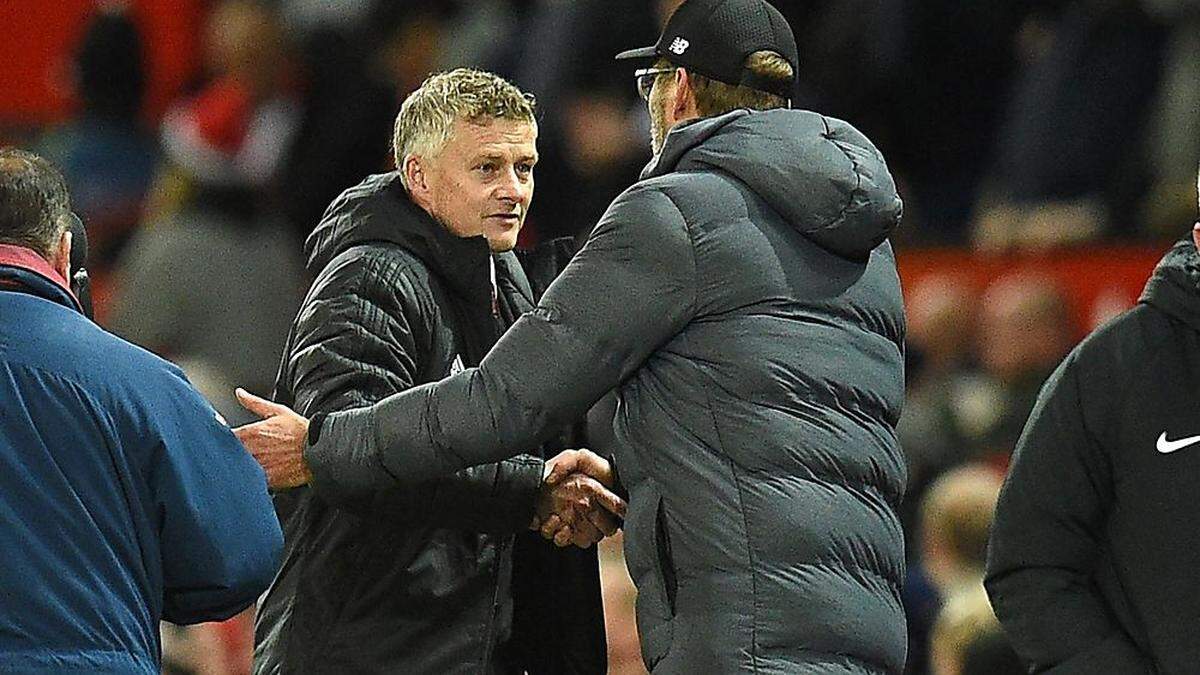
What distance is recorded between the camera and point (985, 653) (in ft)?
21.3

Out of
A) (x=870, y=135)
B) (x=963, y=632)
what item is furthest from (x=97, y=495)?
(x=870, y=135)

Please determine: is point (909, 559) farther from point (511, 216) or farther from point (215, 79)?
point (215, 79)

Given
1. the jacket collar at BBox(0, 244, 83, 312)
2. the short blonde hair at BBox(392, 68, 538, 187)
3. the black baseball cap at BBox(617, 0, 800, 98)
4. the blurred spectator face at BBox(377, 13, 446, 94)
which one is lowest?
the blurred spectator face at BBox(377, 13, 446, 94)

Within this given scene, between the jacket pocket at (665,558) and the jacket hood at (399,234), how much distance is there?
790mm

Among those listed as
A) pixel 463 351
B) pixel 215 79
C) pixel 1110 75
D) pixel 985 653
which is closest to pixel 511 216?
pixel 463 351

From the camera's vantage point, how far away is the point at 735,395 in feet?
13.8

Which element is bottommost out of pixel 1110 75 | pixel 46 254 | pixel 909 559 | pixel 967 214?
pixel 909 559

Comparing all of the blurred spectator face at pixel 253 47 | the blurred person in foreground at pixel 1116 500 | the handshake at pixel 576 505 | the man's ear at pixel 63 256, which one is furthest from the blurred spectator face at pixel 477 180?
the blurred spectator face at pixel 253 47

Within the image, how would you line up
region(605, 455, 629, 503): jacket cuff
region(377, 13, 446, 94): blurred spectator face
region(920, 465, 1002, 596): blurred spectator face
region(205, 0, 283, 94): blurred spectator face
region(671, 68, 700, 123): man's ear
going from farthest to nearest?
region(377, 13, 446, 94): blurred spectator face
region(205, 0, 283, 94): blurred spectator face
region(920, 465, 1002, 596): blurred spectator face
region(605, 455, 629, 503): jacket cuff
region(671, 68, 700, 123): man's ear

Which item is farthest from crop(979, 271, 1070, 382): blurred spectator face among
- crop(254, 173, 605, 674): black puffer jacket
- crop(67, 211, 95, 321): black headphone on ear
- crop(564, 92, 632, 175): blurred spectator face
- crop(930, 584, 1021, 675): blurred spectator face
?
crop(67, 211, 95, 321): black headphone on ear

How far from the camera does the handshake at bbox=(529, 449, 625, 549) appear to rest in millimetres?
4668

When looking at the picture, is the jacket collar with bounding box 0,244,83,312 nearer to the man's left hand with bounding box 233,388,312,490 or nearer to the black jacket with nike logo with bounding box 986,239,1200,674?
the man's left hand with bounding box 233,388,312,490

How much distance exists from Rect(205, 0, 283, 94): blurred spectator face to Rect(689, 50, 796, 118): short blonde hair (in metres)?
5.85

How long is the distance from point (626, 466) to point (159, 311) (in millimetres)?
5156
